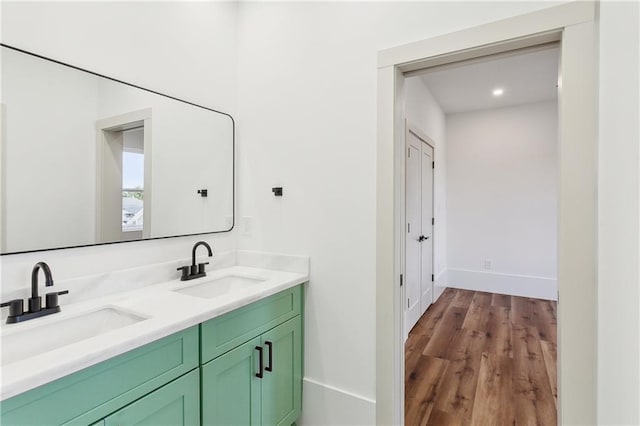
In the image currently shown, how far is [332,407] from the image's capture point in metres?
1.84

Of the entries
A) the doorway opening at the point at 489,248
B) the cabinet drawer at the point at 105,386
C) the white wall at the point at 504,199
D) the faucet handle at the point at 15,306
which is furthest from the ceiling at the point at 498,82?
the faucet handle at the point at 15,306

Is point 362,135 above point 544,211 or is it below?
above

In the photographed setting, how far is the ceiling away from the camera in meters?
3.14

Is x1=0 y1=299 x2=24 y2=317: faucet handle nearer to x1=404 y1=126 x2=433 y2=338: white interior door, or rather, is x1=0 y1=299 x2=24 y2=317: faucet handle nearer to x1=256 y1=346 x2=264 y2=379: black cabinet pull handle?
x1=256 y1=346 x2=264 y2=379: black cabinet pull handle

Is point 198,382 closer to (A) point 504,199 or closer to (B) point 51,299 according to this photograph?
(B) point 51,299

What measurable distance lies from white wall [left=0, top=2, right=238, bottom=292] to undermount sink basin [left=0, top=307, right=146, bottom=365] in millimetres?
225

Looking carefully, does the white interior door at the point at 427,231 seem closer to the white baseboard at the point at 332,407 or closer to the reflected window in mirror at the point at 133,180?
the white baseboard at the point at 332,407

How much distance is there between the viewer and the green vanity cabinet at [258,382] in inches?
53.7

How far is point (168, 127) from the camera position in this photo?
1.82 metres

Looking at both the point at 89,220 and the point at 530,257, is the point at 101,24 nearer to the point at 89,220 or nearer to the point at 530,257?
the point at 89,220

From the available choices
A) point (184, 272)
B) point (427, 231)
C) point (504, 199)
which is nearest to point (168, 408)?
point (184, 272)

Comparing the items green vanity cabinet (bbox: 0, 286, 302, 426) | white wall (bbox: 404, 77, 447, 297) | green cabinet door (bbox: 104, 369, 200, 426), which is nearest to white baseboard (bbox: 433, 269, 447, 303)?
white wall (bbox: 404, 77, 447, 297)

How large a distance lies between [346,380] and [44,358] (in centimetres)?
139

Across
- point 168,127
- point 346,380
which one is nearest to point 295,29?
point 168,127
